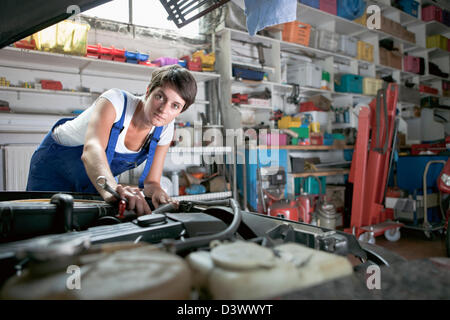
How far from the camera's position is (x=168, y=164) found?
3.64m

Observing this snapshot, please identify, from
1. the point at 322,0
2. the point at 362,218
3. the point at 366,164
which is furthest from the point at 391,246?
the point at 322,0

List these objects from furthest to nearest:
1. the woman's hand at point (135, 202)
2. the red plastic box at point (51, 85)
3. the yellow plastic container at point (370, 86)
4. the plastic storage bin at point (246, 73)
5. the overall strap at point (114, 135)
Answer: the yellow plastic container at point (370, 86) < the plastic storage bin at point (246, 73) < the red plastic box at point (51, 85) < the overall strap at point (114, 135) < the woman's hand at point (135, 202)

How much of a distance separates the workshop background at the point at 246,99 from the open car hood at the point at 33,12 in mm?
1546

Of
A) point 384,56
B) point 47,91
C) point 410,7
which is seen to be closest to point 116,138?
point 47,91

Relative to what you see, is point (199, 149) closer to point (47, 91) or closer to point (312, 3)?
point (47, 91)

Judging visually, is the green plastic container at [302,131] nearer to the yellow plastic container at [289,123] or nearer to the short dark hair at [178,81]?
the yellow plastic container at [289,123]

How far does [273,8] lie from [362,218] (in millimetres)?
2571

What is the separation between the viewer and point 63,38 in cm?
262

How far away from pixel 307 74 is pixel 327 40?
0.69 meters

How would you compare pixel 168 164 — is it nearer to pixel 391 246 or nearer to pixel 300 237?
pixel 391 246

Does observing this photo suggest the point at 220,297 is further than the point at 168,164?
No

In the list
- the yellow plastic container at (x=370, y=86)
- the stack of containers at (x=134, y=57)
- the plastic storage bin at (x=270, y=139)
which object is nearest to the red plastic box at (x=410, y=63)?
the yellow plastic container at (x=370, y=86)

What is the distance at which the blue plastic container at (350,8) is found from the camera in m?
4.38

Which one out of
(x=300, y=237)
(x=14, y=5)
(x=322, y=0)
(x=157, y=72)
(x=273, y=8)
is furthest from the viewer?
(x=322, y=0)
